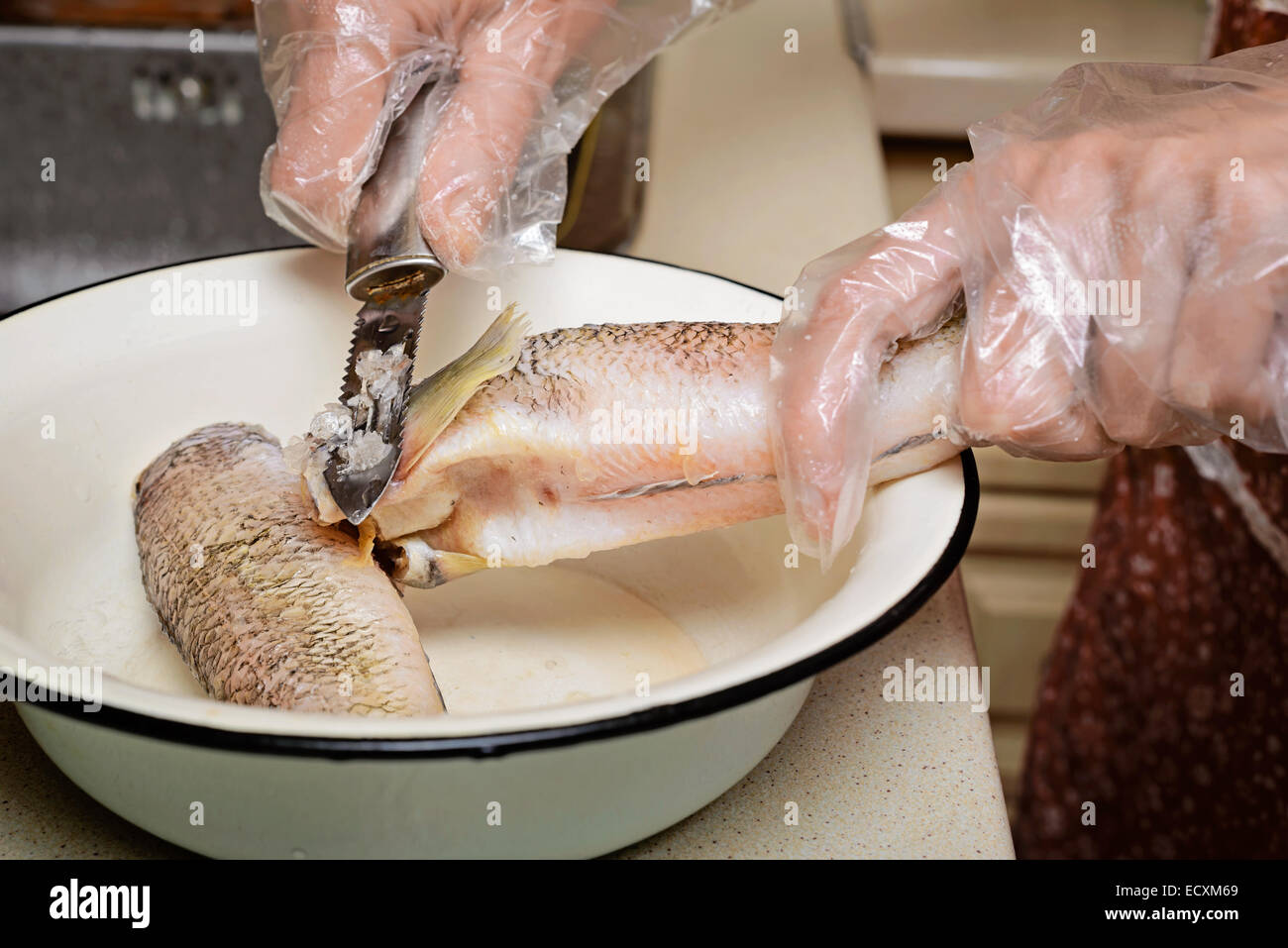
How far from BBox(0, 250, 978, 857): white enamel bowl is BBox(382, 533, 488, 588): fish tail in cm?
7

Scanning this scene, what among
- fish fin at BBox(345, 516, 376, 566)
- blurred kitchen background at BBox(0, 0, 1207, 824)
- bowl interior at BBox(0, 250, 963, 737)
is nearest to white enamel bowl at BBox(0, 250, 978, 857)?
bowl interior at BBox(0, 250, 963, 737)

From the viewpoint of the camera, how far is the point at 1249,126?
0.64m

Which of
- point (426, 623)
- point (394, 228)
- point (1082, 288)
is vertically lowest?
point (426, 623)

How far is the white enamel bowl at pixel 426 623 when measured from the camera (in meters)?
0.51

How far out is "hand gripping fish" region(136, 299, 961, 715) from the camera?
0.73 m

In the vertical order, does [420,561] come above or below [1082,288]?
below

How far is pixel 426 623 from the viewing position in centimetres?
91

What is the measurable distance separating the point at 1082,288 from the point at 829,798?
0.35m

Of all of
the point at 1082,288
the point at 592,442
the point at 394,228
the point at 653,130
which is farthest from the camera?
the point at 653,130

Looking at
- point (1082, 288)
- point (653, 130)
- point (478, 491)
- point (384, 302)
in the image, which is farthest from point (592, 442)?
point (653, 130)

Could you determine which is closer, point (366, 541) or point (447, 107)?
point (366, 541)

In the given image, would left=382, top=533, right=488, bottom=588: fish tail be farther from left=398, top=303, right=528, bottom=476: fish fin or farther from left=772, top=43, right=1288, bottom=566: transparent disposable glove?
left=772, top=43, right=1288, bottom=566: transparent disposable glove

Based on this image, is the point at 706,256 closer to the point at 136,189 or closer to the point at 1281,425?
the point at 1281,425

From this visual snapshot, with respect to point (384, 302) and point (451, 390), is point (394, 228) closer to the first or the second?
point (384, 302)
